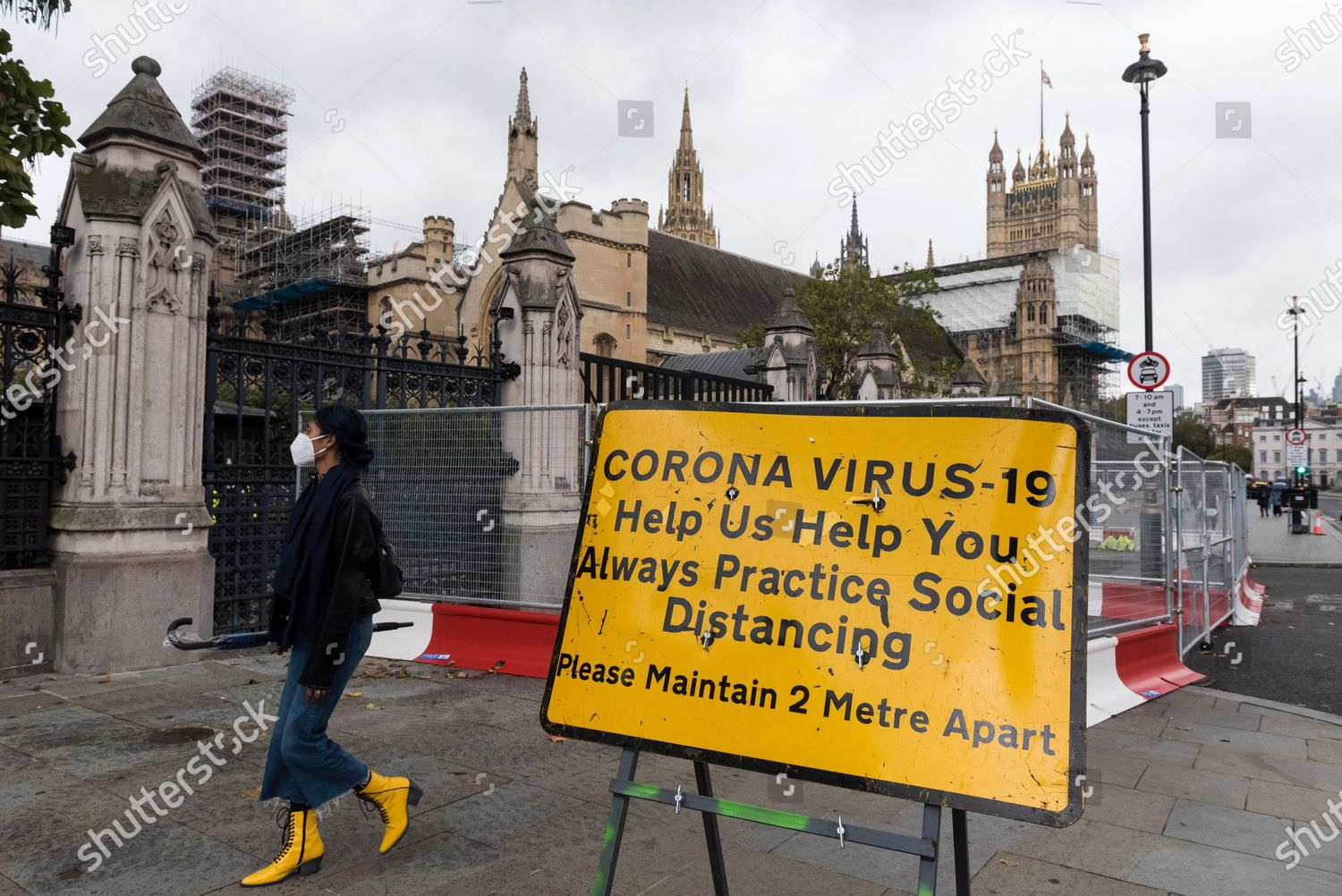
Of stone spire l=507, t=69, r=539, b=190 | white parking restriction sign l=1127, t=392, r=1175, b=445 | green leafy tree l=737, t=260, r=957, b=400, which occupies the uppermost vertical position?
stone spire l=507, t=69, r=539, b=190

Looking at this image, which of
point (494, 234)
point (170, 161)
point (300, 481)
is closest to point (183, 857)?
point (300, 481)

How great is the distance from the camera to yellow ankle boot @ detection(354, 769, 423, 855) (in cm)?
375

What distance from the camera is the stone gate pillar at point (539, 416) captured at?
8.08 meters

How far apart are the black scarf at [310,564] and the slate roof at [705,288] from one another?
45750 mm

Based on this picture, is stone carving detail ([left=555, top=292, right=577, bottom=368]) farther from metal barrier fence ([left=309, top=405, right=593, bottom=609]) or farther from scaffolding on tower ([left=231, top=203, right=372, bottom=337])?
scaffolding on tower ([left=231, top=203, right=372, bottom=337])

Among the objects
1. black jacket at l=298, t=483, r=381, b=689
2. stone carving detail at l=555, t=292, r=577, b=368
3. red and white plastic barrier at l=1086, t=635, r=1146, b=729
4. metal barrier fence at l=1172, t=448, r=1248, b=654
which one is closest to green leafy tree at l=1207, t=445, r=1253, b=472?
metal barrier fence at l=1172, t=448, r=1248, b=654

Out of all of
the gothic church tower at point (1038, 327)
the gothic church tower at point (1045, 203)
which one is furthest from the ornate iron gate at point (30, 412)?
the gothic church tower at point (1045, 203)

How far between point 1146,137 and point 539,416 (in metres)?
12.7

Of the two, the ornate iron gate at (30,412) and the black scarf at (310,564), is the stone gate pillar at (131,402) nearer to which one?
the ornate iron gate at (30,412)

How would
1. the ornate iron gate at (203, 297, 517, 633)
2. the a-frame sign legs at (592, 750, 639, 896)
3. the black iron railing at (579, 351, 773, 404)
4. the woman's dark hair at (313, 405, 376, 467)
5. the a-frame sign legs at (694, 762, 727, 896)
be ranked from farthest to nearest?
the black iron railing at (579, 351, 773, 404) → the ornate iron gate at (203, 297, 517, 633) → the woman's dark hair at (313, 405, 376, 467) → the a-frame sign legs at (694, 762, 727, 896) → the a-frame sign legs at (592, 750, 639, 896)

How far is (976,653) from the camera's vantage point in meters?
2.61

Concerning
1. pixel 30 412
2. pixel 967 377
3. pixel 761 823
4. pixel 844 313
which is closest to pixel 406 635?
pixel 30 412

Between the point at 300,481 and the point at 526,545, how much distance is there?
7.43 ft

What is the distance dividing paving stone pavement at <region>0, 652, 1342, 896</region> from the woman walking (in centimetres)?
30
